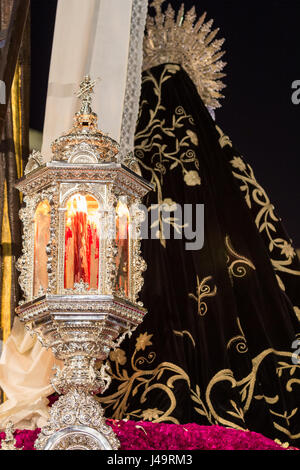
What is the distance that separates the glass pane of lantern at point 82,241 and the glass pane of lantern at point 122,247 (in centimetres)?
5

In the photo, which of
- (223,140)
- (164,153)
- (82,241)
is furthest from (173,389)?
(223,140)

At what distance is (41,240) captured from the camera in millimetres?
1630

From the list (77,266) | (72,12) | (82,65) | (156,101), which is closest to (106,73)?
(82,65)

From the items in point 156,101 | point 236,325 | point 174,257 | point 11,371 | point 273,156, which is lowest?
point 11,371

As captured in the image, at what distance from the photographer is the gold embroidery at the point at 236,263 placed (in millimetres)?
2238

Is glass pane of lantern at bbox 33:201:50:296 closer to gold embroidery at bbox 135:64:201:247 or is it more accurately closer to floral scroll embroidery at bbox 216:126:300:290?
gold embroidery at bbox 135:64:201:247

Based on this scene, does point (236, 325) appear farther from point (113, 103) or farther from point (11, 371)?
point (113, 103)

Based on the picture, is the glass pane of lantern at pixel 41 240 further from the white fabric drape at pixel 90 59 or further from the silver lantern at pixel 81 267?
the white fabric drape at pixel 90 59

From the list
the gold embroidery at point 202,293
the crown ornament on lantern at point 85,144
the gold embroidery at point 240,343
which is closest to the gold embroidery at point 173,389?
the gold embroidery at point 240,343

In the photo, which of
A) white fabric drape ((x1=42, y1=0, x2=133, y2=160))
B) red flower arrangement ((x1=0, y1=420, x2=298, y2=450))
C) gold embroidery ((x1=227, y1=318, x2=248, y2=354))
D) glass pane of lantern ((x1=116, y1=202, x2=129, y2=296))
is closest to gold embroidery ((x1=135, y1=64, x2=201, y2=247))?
white fabric drape ((x1=42, y1=0, x2=133, y2=160))

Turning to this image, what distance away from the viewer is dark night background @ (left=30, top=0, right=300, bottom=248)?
8.96 ft

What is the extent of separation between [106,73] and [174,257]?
2.08ft

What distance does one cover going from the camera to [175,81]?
109 inches

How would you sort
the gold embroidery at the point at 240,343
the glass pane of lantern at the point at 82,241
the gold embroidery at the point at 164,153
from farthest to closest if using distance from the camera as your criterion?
the gold embroidery at the point at 164,153 < the gold embroidery at the point at 240,343 < the glass pane of lantern at the point at 82,241
